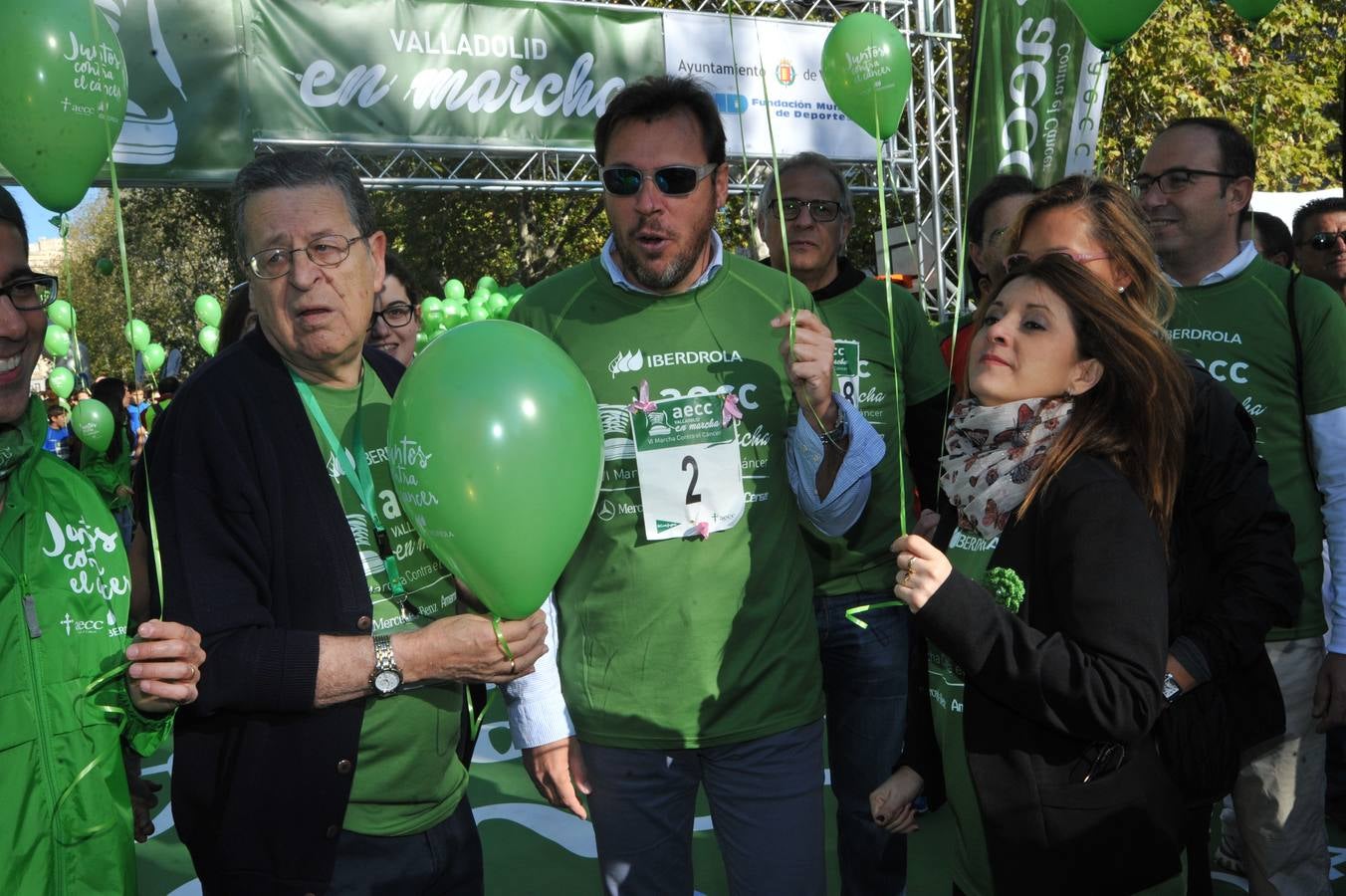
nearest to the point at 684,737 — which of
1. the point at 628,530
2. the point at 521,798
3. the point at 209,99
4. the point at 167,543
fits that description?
the point at 628,530

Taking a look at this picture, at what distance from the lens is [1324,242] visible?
516 centimetres

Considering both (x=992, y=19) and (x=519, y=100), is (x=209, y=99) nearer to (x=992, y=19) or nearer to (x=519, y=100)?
(x=519, y=100)

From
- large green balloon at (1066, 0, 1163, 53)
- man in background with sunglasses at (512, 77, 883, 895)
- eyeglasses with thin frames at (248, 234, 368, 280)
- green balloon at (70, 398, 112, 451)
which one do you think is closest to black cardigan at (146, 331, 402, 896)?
eyeglasses with thin frames at (248, 234, 368, 280)

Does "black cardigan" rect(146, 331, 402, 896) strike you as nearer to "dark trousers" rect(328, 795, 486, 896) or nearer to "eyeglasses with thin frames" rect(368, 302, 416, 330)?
"dark trousers" rect(328, 795, 486, 896)

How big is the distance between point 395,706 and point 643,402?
2.66ft

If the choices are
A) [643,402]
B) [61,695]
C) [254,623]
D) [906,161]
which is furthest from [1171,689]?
[906,161]

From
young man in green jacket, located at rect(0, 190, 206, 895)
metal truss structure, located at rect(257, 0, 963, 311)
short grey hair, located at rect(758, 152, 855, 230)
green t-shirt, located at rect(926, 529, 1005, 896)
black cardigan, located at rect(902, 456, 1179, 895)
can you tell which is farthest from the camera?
metal truss structure, located at rect(257, 0, 963, 311)

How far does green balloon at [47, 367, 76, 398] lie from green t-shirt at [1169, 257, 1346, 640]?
868cm

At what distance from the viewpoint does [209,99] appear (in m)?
7.50

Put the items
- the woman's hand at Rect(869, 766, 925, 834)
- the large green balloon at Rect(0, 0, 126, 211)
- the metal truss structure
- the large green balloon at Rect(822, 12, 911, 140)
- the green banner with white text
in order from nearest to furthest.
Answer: the large green balloon at Rect(0, 0, 126, 211) → the woman's hand at Rect(869, 766, 925, 834) → the large green balloon at Rect(822, 12, 911, 140) → the green banner with white text → the metal truss structure

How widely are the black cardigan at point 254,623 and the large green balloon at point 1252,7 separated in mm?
2859

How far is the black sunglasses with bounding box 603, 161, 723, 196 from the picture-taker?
8.09 ft

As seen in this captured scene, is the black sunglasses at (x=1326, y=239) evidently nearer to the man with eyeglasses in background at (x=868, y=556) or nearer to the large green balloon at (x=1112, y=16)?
the man with eyeglasses in background at (x=868, y=556)

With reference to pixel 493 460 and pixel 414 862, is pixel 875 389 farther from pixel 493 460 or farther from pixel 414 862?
pixel 414 862
